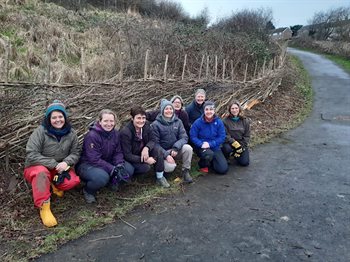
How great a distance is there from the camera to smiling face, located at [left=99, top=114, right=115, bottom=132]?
418 centimetres

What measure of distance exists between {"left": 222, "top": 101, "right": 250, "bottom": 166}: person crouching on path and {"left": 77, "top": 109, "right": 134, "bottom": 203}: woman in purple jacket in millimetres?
1926

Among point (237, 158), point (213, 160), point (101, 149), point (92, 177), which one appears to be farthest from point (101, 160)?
point (237, 158)

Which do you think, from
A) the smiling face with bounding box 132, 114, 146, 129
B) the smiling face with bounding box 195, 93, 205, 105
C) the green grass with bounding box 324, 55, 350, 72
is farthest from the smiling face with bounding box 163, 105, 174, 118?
the green grass with bounding box 324, 55, 350, 72

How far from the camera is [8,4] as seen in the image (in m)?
13.1

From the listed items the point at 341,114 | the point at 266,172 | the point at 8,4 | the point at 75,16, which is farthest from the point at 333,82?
the point at 8,4

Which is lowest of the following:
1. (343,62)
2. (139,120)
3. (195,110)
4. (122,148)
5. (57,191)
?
(57,191)

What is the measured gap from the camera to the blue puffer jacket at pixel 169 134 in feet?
16.3

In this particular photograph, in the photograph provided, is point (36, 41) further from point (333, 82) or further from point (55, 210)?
point (333, 82)

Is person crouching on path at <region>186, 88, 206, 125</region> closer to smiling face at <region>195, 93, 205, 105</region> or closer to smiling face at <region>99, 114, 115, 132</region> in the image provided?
smiling face at <region>195, 93, 205, 105</region>

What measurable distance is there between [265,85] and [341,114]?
254 centimetres

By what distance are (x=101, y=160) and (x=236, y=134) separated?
8.22 feet

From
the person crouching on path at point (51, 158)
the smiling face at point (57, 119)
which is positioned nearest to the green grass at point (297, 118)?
the person crouching on path at point (51, 158)

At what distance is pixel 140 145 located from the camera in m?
4.67

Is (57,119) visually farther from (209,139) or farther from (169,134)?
(209,139)
